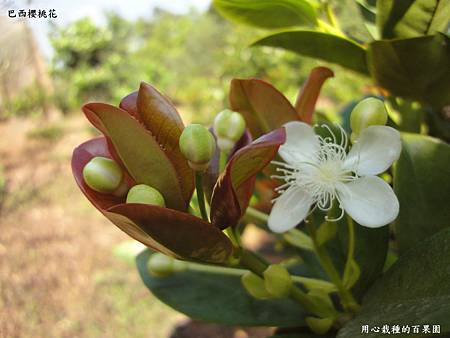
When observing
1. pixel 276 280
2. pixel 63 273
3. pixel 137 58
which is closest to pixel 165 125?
pixel 276 280

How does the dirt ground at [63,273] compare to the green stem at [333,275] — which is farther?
the dirt ground at [63,273]

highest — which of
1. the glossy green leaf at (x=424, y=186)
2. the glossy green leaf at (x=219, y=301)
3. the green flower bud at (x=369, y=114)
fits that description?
the green flower bud at (x=369, y=114)

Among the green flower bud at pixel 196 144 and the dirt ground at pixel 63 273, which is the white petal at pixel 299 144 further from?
the dirt ground at pixel 63 273

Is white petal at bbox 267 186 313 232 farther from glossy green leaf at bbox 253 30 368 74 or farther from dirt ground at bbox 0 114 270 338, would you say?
dirt ground at bbox 0 114 270 338

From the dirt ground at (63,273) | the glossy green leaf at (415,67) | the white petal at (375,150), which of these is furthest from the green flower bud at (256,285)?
the dirt ground at (63,273)

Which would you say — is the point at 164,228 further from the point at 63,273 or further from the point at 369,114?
the point at 63,273

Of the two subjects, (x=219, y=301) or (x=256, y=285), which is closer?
(x=256, y=285)

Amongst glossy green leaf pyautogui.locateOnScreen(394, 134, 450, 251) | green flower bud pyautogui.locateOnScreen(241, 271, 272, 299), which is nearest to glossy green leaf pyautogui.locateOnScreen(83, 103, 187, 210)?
green flower bud pyautogui.locateOnScreen(241, 271, 272, 299)
